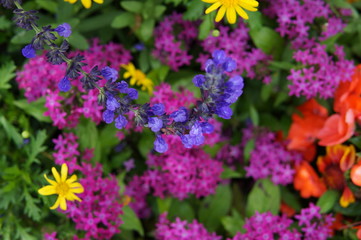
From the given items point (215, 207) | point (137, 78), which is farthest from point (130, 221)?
point (137, 78)

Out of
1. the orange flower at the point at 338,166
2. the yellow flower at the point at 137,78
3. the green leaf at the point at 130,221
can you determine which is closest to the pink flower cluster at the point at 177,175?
the green leaf at the point at 130,221

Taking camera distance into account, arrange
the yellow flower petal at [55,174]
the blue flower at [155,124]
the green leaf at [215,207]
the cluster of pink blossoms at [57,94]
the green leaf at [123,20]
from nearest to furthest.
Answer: the blue flower at [155,124] → the yellow flower petal at [55,174] → the cluster of pink blossoms at [57,94] → the green leaf at [123,20] → the green leaf at [215,207]

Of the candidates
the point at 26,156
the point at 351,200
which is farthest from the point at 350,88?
the point at 26,156

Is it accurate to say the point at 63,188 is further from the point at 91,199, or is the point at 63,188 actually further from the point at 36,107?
the point at 36,107

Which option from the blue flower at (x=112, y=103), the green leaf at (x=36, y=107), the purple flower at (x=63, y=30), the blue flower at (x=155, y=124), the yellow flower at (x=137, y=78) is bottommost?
the green leaf at (x=36, y=107)

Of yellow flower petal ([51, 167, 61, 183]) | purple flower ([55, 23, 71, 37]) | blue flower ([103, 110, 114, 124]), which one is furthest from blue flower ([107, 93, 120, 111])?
yellow flower petal ([51, 167, 61, 183])

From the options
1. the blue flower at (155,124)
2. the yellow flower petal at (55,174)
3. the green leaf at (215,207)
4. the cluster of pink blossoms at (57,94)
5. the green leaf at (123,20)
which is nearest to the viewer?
the blue flower at (155,124)

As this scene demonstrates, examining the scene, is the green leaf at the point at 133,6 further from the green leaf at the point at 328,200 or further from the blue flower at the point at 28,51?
the green leaf at the point at 328,200
